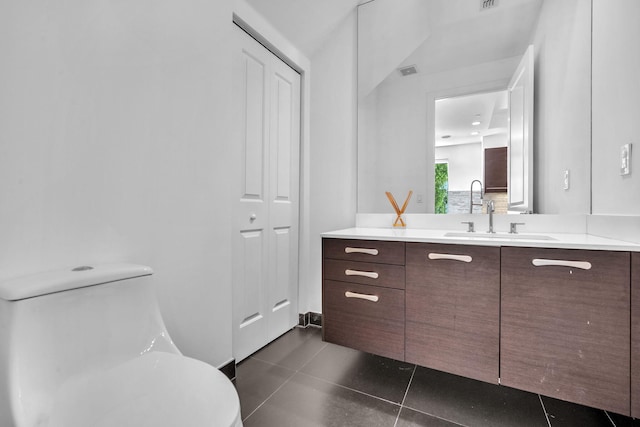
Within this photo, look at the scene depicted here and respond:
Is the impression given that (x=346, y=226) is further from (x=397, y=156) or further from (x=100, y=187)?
(x=100, y=187)

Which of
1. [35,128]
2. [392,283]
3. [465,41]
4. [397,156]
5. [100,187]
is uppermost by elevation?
[465,41]

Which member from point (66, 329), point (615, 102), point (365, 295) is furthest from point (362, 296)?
point (615, 102)

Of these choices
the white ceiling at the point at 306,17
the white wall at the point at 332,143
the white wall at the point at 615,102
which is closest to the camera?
the white wall at the point at 615,102

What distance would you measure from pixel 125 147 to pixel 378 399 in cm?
158

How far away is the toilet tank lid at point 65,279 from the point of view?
Result: 0.80 m

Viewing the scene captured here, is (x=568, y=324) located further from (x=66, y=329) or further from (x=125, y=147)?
(x=125, y=147)

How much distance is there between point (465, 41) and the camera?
78.8 inches

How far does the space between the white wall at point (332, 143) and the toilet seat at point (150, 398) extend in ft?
5.15

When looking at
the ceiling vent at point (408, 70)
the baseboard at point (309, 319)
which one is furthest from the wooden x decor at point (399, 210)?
the baseboard at point (309, 319)

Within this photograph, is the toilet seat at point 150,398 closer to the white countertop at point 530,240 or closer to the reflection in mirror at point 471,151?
the white countertop at point 530,240

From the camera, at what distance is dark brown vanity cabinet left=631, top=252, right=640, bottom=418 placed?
113 centimetres

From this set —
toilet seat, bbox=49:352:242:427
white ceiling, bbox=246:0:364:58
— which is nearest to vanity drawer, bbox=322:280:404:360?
toilet seat, bbox=49:352:242:427

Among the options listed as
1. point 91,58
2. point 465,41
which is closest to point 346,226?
point 465,41

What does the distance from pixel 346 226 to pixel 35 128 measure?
179cm
